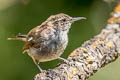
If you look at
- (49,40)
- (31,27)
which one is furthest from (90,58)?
(31,27)

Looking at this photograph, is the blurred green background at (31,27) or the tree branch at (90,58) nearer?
the tree branch at (90,58)

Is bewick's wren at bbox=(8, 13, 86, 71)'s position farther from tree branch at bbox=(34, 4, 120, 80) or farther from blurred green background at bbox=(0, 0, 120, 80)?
blurred green background at bbox=(0, 0, 120, 80)

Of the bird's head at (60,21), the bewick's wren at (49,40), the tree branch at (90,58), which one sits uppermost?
the bird's head at (60,21)

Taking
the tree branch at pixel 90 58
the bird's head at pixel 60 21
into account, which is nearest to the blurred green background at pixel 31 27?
the tree branch at pixel 90 58

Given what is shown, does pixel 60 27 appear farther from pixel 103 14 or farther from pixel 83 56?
pixel 103 14

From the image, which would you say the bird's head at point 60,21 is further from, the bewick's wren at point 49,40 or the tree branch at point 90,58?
Answer: the tree branch at point 90,58

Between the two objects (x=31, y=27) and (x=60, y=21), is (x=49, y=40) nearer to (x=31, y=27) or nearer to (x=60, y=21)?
(x=60, y=21)

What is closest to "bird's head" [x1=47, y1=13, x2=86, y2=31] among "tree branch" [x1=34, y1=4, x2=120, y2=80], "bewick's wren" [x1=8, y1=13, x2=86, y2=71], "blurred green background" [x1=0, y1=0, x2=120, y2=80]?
"bewick's wren" [x1=8, y1=13, x2=86, y2=71]
